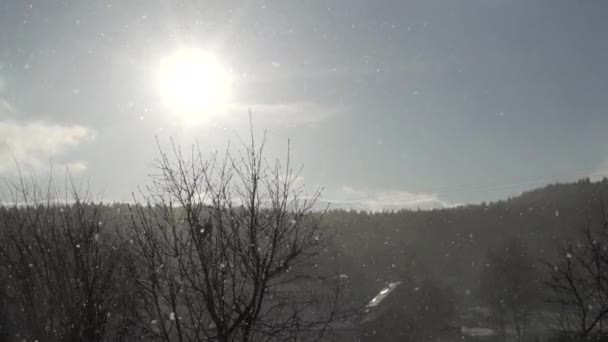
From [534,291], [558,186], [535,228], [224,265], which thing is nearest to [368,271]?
[534,291]

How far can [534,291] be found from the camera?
45.8 metres

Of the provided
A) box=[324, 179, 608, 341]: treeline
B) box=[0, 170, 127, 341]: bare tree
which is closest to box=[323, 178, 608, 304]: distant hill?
box=[324, 179, 608, 341]: treeline

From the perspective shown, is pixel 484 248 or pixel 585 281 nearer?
pixel 585 281

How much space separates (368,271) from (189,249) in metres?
69.9

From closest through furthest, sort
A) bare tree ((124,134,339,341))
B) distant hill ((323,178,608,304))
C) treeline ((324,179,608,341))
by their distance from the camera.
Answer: bare tree ((124,134,339,341)), treeline ((324,179,608,341)), distant hill ((323,178,608,304))

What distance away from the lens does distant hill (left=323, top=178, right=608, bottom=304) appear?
75688 millimetres

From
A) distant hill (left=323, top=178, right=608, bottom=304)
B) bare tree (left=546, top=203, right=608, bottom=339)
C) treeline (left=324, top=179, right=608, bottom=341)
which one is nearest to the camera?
bare tree (left=546, top=203, right=608, bottom=339)

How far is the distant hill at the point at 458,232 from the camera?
75.7m

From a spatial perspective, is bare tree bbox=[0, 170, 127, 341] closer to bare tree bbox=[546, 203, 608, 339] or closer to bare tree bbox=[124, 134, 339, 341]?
bare tree bbox=[124, 134, 339, 341]

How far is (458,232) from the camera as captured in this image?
9794cm

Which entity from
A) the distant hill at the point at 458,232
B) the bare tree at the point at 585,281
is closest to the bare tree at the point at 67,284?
the bare tree at the point at 585,281

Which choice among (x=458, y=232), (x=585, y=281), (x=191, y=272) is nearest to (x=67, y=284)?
(x=191, y=272)

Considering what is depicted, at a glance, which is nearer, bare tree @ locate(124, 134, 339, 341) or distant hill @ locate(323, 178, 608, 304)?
bare tree @ locate(124, 134, 339, 341)

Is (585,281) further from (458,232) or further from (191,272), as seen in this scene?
(458,232)
